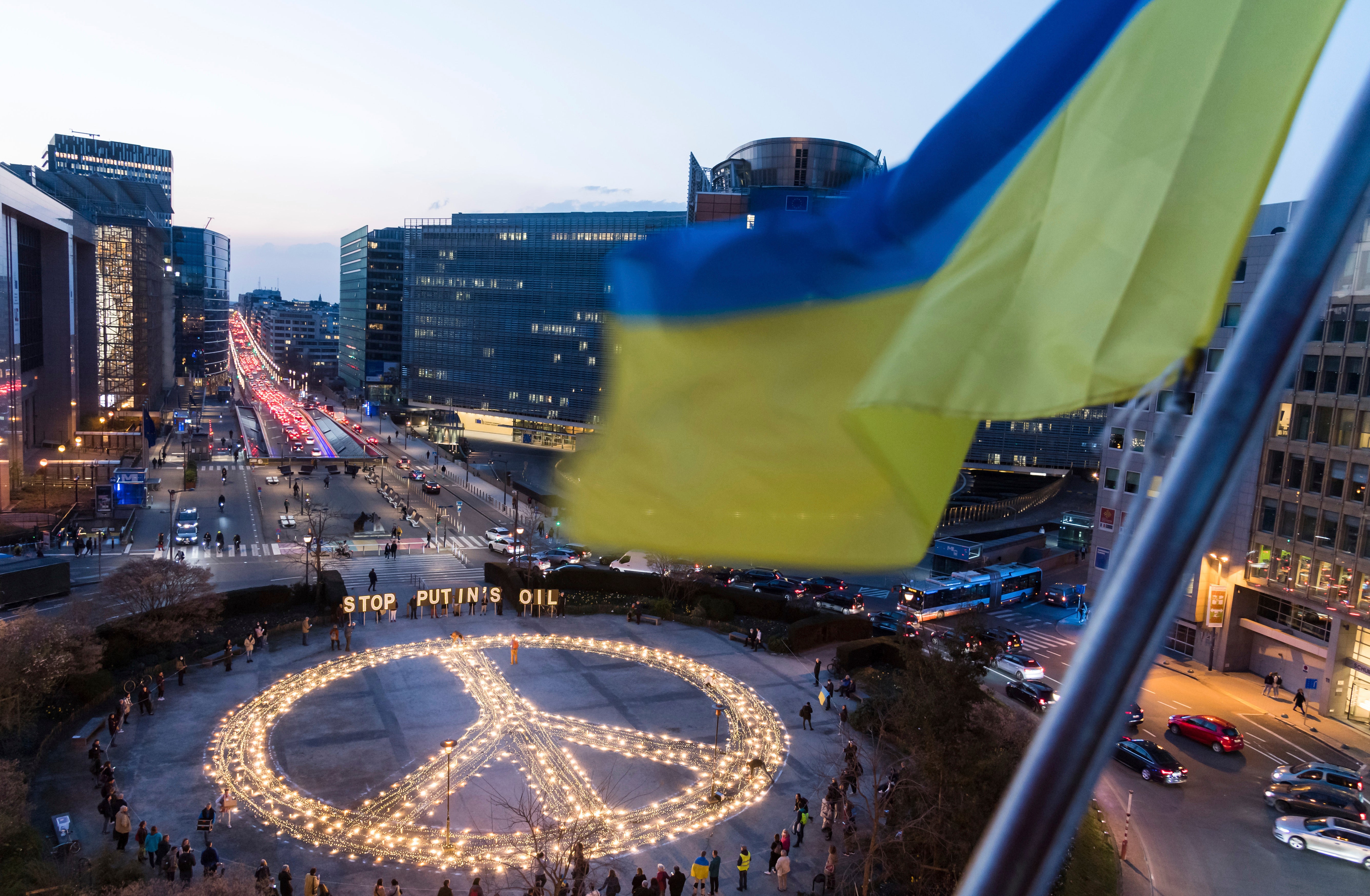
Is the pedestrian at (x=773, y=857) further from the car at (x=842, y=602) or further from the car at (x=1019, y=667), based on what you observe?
the car at (x=842, y=602)

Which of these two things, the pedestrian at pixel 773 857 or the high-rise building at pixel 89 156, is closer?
the pedestrian at pixel 773 857

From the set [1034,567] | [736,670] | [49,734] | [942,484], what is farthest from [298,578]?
[942,484]

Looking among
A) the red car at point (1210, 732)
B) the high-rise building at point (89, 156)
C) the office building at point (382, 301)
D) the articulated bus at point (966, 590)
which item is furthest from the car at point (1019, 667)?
the high-rise building at point (89, 156)

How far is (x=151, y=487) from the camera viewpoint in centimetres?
6569

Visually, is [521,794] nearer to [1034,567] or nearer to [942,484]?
[942,484]

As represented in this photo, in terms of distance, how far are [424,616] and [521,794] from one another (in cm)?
1727

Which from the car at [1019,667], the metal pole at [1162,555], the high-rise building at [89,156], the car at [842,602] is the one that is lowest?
the car at [842,602]

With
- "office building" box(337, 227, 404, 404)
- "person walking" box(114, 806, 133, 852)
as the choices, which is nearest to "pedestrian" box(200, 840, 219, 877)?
"person walking" box(114, 806, 133, 852)

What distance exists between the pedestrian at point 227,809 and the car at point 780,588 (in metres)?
27.8

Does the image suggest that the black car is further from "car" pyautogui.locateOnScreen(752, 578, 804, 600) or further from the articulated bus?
"car" pyautogui.locateOnScreen(752, 578, 804, 600)

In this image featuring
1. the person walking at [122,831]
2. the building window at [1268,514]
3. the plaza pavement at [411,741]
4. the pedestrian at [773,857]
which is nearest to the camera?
the person walking at [122,831]

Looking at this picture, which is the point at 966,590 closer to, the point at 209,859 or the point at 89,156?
the point at 209,859

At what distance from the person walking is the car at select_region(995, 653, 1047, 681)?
1177 inches

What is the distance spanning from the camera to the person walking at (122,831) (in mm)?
20172
